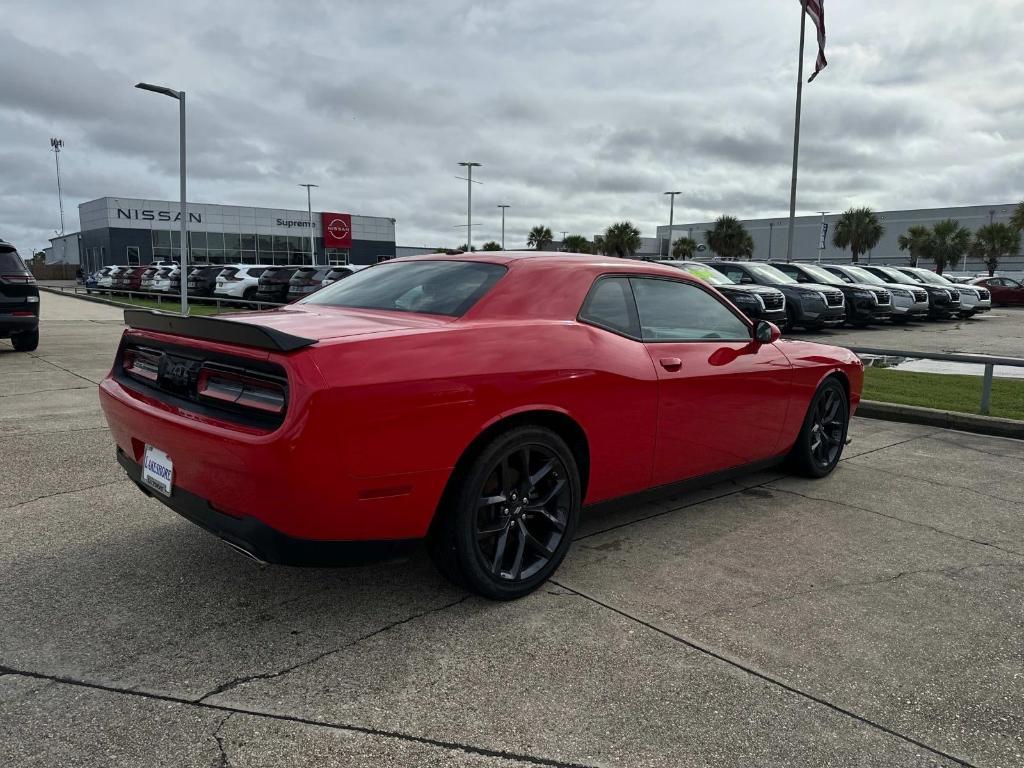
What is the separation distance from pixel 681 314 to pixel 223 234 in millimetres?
63759

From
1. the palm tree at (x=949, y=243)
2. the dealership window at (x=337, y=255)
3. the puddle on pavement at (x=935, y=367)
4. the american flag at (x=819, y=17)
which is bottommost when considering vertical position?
the puddle on pavement at (x=935, y=367)

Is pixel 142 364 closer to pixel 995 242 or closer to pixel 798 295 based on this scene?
pixel 798 295

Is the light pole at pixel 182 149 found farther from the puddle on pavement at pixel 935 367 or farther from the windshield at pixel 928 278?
the windshield at pixel 928 278

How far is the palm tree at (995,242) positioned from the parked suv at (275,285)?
50.7 meters

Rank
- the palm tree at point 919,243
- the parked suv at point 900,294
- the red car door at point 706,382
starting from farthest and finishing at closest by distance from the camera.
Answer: the palm tree at point 919,243
the parked suv at point 900,294
the red car door at point 706,382

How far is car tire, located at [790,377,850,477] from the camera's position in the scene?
16.2ft

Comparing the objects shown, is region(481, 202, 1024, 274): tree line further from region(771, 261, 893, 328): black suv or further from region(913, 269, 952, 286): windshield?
region(771, 261, 893, 328): black suv

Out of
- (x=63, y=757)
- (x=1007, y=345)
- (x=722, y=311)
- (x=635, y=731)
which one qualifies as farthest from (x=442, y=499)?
(x=1007, y=345)

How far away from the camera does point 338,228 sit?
66750mm

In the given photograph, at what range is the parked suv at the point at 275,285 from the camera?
2400 centimetres

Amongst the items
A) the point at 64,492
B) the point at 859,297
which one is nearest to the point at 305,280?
the point at 859,297

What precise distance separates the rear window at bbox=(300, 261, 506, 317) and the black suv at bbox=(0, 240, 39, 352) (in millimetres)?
8652

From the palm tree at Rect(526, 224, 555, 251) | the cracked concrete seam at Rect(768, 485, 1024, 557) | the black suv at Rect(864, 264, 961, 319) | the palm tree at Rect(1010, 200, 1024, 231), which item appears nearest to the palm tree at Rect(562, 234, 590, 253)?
the palm tree at Rect(526, 224, 555, 251)

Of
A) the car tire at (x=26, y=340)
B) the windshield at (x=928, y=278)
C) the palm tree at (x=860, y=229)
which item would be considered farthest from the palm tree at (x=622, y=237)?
the car tire at (x=26, y=340)
